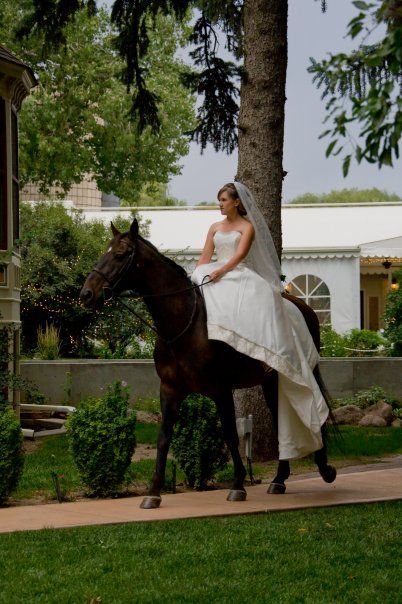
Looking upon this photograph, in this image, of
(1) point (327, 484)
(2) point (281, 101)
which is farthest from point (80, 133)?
(1) point (327, 484)

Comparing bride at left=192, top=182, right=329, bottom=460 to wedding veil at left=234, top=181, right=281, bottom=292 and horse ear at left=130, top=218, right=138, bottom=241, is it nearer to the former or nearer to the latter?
wedding veil at left=234, top=181, right=281, bottom=292

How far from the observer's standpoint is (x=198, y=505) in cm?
884

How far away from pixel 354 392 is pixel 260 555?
11.2 m

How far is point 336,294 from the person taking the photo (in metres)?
24.9

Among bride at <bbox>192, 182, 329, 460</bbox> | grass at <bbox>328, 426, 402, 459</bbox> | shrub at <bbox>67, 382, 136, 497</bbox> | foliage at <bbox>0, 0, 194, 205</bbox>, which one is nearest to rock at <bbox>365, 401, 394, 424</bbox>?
grass at <bbox>328, 426, 402, 459</bbox>

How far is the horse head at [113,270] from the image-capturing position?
8.49 meters

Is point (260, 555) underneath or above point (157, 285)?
underneath

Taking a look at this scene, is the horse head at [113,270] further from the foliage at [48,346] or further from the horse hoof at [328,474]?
the foliage at [48,346]

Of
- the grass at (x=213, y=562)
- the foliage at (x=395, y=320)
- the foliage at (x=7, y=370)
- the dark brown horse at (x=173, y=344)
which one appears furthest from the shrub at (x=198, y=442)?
the foliage at (x=395, y=320)

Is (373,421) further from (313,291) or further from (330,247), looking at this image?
(330,247)

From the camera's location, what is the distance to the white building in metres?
25.0

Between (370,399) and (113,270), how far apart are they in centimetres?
963

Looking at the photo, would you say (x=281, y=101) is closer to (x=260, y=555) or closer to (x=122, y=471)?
(x=122, y=471)

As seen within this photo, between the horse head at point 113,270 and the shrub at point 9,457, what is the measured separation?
1.44m
